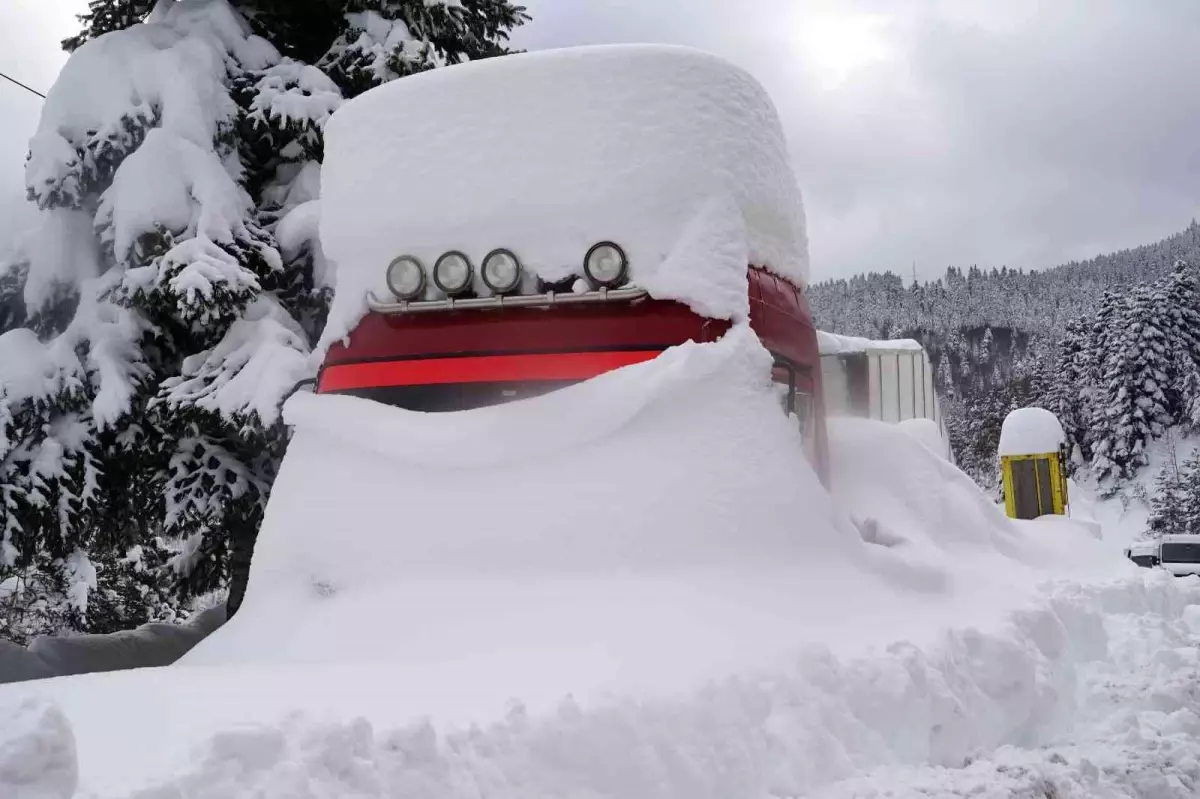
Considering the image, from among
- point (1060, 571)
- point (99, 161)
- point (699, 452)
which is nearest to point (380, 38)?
point (99, 161)

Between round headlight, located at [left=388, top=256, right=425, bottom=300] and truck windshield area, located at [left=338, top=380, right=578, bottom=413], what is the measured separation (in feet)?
1.34

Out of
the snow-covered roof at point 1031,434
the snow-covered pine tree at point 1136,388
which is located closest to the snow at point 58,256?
the snow-covered roof at point 1031,434

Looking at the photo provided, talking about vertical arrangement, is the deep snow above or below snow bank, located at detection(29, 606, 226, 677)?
above

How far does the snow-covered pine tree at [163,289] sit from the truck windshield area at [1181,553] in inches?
778

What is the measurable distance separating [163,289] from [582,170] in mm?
3704

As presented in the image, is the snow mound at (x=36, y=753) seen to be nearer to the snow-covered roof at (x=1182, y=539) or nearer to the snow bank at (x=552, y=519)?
the snow bank at (x=552, y=519)

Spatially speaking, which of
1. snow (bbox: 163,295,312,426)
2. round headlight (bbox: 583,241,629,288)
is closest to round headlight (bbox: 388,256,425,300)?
round headlight (bbox: 583,241,629,288)

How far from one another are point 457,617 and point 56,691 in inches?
56.8

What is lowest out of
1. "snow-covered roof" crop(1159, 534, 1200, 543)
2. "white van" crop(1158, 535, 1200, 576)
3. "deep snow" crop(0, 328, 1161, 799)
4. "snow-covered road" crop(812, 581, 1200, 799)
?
"white van" crop(1158, 535, 1200, 576)

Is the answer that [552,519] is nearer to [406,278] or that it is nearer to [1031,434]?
[406,278]

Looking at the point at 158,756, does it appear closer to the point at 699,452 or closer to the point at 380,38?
the point at 699,452

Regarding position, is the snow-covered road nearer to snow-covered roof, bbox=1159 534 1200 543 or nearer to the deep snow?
the deep snow

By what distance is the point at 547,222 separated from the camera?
15.5 ft

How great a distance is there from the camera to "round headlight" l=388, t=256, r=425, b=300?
484 cm
